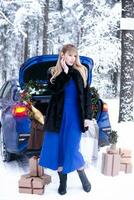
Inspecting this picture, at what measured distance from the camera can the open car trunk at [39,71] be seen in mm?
7477

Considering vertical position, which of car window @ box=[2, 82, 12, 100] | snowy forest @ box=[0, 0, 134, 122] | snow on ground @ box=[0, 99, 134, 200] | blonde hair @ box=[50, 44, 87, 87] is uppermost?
snowy forest @ box=[0, 0, 134, 122]

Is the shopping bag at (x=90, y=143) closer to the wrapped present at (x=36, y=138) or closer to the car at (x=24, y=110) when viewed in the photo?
the car at (x=24, y=110)

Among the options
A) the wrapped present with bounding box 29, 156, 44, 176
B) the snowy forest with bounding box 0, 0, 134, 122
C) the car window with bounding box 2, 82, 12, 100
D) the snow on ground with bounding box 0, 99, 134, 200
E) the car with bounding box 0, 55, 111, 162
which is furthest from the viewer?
the snowy forest with bounding box 0, 0, 134, 122

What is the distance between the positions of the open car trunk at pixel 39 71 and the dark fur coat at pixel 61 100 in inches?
46.9

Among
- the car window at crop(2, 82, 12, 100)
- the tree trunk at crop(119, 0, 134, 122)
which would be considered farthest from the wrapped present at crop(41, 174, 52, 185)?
the tree trunk at crop(119, 0, 134, 122)

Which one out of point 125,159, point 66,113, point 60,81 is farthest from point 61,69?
point 125,159

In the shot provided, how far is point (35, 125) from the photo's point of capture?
7199mm

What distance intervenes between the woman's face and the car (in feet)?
3.12

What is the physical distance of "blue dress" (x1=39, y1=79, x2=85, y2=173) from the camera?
6148 millimetres

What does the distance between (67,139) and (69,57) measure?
1097 millimetres

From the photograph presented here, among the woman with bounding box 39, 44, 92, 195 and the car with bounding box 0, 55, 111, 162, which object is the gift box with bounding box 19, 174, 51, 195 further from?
the car with bounding box 0, 55, 111, 162

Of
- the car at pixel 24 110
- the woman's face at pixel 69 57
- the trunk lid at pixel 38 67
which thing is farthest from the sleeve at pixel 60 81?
the trunk lid at pixel 38 67

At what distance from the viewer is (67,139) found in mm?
6152

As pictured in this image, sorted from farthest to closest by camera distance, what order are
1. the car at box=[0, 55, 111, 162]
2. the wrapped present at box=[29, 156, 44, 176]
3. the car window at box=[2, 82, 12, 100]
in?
the car window at box=[2, 82, 12, 100] < the car at box=[0, 55, 111, 162] < the wrapped present at box=[29, 156, 44, 176]
